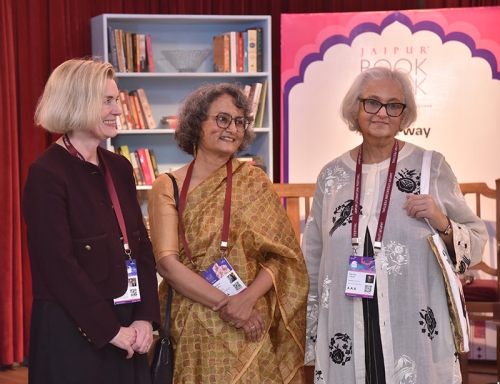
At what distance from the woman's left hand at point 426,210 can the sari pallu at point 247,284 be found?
1.72ft

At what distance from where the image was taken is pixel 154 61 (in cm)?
509

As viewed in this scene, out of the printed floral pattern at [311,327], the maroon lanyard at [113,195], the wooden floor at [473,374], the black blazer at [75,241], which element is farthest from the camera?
the wooden floor at [473,374]

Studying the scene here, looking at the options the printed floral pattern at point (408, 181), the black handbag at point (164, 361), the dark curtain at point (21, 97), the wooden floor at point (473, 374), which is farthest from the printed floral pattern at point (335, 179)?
the dark curtain at point (21, 97)

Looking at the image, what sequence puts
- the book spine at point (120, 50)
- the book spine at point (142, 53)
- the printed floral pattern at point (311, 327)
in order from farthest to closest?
the book spine at point (142, 53) < the book spine at point (120, 50) < the printed floral pattern at point (311, 327)

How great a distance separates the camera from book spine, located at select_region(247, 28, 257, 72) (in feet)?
15.9

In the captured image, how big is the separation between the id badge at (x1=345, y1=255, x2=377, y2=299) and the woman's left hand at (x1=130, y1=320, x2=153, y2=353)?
2.27 feet

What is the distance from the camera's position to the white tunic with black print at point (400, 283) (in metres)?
2.41

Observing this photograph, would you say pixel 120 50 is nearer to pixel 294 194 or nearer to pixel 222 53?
pixel 222 53

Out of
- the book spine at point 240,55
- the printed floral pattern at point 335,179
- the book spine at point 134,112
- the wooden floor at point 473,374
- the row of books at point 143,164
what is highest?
the book spine at point 240,55

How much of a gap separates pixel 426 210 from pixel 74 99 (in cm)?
120

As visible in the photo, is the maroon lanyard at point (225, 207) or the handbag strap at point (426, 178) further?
the maroon lanyard at point (225, 207)

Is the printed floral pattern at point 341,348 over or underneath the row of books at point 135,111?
underneath

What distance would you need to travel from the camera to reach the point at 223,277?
101 inches

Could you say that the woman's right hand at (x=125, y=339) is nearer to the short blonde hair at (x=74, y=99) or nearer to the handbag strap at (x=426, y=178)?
the short blonde hair at (x=74, y=99)
